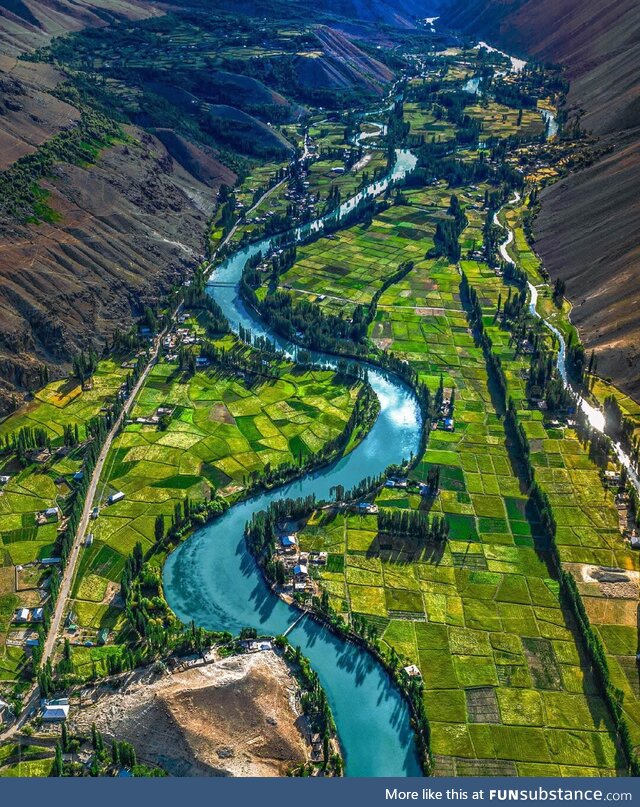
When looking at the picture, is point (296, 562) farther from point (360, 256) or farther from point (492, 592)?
point (360, 256)

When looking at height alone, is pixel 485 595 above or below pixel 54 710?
above

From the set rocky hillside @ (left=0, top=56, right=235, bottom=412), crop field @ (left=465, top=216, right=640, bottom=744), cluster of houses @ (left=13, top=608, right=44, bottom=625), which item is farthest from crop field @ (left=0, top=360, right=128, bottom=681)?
crop field @ (left=465, top=216, right=640, bottom=744)

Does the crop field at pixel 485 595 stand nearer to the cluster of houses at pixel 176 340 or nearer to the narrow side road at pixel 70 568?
the narrow side road at pixel 70 568

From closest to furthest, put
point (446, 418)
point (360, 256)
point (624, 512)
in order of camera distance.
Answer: point (624, 512) → point (446, 418) → point (360, 256)

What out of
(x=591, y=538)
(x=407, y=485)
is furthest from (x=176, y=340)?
(x=591, y=538)

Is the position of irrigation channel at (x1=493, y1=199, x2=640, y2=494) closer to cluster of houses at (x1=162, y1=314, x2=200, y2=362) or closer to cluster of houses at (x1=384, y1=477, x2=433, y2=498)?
cluster of houses at (x1=384, y1=477, x2=433, y2=498)

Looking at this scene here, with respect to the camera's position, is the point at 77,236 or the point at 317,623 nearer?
the point at 317,623

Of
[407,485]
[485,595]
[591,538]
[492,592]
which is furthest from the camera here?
[407,485]

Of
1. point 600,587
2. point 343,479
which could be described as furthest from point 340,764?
point 343,479
